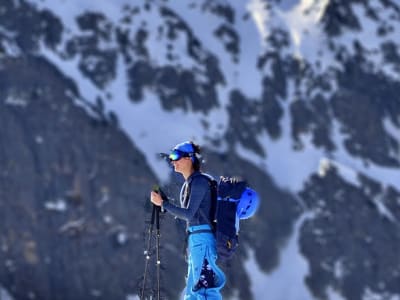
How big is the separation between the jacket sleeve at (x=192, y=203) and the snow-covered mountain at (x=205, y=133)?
65.8 metres

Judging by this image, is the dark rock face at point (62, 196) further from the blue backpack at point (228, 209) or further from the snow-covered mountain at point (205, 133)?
the blue backpack at point (228, 209)

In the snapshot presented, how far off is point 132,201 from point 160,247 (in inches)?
3121

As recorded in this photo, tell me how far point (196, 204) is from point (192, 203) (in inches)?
2.0

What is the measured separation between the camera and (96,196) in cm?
8662

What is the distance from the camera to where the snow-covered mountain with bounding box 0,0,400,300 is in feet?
274

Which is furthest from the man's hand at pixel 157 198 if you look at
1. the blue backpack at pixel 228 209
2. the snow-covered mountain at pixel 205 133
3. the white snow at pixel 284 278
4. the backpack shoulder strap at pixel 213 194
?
the white snow at pixel 284 278

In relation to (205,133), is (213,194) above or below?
below

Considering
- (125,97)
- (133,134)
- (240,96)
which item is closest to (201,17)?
(240,96)

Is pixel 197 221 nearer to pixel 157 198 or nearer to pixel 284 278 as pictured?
pixel 157 198

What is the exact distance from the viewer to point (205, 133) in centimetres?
10594

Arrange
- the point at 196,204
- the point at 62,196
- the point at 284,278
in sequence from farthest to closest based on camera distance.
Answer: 1. the point at 284,278
2. the point at 62,196
3. the point at 196,204

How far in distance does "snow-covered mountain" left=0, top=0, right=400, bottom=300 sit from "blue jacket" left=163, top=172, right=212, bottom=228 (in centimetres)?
6569

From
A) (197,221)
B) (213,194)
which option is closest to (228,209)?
(213,194)

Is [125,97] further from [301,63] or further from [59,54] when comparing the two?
[301,63]
